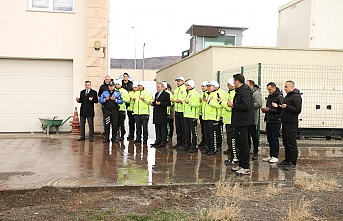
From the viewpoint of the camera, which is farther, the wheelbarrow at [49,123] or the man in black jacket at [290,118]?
the wheelbarrow at [49,123]

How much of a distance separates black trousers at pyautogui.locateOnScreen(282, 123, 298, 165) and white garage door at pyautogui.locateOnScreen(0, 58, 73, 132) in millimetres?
7674

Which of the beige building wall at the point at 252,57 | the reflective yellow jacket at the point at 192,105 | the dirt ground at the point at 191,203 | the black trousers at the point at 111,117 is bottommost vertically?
the dirt ground at the point at 191,203

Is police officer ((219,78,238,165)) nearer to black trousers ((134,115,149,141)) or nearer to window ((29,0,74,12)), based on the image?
black trousers ((134,115,149,141))

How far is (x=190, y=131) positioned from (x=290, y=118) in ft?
9.53

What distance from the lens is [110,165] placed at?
8906 mm

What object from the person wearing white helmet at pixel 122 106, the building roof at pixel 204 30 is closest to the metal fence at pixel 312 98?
the person wearing white helmet at pixel 122 106

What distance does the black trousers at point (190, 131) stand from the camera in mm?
10758

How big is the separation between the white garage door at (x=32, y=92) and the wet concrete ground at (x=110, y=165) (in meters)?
1.68

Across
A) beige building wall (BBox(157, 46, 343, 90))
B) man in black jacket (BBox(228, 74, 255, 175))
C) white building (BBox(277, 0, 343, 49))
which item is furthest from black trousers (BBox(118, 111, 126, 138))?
white building (BBox(277, 0, 343, 49))

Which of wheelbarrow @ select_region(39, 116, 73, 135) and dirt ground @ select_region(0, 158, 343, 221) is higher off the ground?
wheelbarrow @ select_region(39, 116, 73, 135)

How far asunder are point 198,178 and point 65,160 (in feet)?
10.9

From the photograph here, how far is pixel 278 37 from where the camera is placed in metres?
19.8

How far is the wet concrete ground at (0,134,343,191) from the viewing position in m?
7.50

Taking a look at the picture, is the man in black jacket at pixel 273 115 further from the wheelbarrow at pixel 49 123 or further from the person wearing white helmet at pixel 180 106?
the wheelbarrow at pixel 49 123
